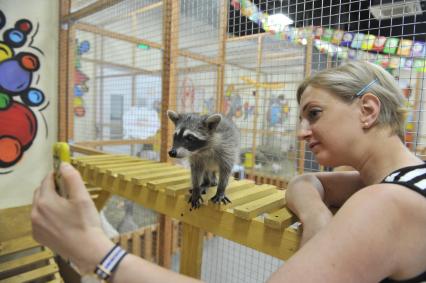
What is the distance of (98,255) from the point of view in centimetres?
47

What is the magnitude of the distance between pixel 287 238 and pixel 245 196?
340 mm

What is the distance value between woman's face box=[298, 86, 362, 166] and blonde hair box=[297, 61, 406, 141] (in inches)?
0.9

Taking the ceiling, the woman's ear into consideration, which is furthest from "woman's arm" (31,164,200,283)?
the ceiling

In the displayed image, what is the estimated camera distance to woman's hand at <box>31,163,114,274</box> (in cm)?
48

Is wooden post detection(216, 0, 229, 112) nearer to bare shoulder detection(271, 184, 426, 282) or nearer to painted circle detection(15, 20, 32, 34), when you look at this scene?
painted circle detection(15, 20, 32, 34)

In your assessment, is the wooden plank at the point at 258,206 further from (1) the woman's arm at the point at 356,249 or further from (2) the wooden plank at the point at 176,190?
(1) the woman's arm at the point at 356,249

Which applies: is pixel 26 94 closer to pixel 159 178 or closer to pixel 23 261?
pixel 23 261

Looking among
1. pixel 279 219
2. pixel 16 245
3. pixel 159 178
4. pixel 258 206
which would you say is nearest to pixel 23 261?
pixel 16 245

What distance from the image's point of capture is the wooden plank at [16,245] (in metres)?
2.13

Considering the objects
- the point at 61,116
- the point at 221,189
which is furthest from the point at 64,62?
the point at 221,189

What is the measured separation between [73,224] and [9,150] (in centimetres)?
256

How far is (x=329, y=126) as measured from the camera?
2.34ft

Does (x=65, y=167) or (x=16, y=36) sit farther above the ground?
(x=16, y=36)

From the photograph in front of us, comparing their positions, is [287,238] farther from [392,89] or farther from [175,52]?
[175,52]
